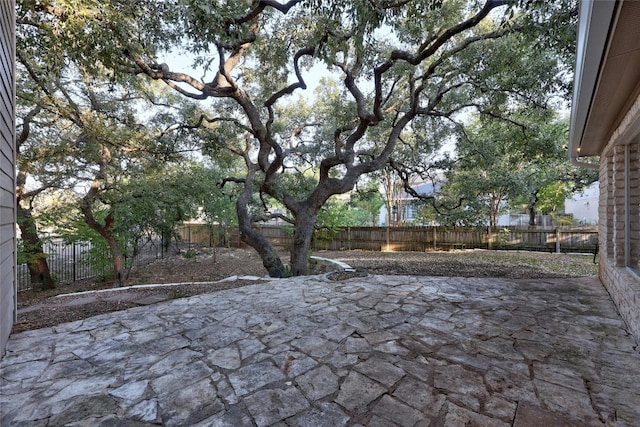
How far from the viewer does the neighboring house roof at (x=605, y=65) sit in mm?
1540

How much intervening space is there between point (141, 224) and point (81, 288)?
2.61 metres

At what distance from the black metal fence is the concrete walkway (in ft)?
15.7

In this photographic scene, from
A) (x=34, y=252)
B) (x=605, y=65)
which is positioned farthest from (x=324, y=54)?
(x=34, y=252)

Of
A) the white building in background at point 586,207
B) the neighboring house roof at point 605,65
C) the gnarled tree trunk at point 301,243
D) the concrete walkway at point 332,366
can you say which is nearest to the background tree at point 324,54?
the gnarled tree trunk at point 301,243

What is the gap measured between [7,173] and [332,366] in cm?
343

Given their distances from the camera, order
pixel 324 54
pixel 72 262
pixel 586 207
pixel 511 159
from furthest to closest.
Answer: pixel 586 207 < pixel 72 262 < pixel 511 159 < pixel 324 54

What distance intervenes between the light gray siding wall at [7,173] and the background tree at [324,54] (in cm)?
57

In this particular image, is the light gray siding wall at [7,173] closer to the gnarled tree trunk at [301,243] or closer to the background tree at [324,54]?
the background tree at [324,54]

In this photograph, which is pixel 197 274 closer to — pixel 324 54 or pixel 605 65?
pixel 324 54

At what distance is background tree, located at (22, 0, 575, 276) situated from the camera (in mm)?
3398

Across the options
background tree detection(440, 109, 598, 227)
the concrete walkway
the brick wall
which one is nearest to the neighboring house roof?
the brick wall

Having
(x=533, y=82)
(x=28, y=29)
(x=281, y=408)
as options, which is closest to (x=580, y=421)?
(x=281, y=408)

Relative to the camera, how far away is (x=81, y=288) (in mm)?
7156

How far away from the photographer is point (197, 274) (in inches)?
301
